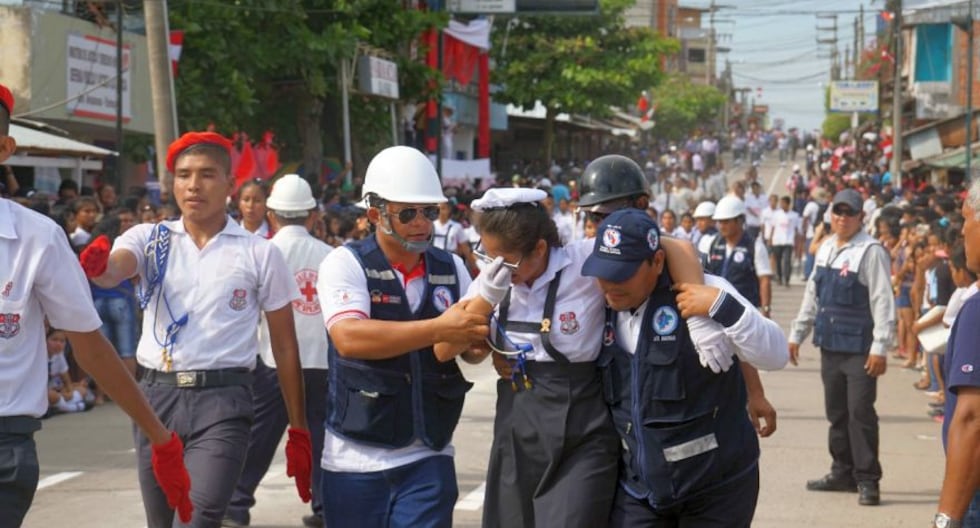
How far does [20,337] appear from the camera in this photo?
4312mm

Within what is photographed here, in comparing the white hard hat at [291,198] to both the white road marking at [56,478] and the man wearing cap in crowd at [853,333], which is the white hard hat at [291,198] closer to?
the white road marking at [56,478]

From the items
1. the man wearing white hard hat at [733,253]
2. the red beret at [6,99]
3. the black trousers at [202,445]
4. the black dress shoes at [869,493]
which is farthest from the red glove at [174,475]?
the man wearing white hard hat at [733,253]

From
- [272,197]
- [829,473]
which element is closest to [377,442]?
[272,197]

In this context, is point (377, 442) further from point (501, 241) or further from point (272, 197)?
point (272, 197)

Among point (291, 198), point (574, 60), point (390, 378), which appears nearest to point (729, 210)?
point (291, 198)

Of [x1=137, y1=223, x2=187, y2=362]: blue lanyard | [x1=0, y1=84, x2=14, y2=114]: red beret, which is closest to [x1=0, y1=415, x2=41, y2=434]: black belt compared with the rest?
[x1=0, y1=84, x2=14, y2=114]: red beret

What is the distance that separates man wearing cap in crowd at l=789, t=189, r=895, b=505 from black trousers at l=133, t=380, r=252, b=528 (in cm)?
490

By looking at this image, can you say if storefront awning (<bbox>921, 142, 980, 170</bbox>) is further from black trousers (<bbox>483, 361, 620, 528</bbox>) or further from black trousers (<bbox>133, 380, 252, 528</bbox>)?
black trousers (<bbox>483, 361, 620, 528</bbox>)

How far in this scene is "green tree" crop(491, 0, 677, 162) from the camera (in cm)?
4850

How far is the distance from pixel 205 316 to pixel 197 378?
26cm

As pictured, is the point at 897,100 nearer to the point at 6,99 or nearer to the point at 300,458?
the point at 300,458

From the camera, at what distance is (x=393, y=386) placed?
5.36 metres

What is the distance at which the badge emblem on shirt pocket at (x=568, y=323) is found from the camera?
5281mm

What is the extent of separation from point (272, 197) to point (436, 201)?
3977 mm
